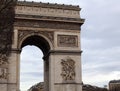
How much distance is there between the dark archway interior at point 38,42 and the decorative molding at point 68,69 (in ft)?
7.23

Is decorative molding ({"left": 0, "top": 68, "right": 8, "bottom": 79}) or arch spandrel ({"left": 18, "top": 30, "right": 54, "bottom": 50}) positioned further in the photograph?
arch spandrel ({"left": 18, "top": 30, "right": 54, "bottom": 50})

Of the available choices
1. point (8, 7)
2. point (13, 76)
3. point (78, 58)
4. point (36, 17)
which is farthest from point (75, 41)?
point (8, 7)

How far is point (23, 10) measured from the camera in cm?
3741

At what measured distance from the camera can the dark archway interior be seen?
37.9 metres

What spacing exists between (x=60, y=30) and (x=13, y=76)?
6.44m

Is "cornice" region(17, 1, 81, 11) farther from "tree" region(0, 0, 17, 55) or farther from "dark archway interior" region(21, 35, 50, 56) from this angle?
"tree" region(0, 0, 17, 55)

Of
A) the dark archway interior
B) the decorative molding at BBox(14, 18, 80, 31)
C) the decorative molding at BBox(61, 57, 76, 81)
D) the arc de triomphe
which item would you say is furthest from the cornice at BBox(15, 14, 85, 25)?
the decorative molding at BBox(61, 57, 76, 81)

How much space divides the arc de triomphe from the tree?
37.9 feet

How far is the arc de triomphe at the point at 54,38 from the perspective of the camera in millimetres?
36562

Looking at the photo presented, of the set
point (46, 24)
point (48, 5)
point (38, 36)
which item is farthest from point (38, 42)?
point (48, 5)

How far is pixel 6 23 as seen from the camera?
75.8ft

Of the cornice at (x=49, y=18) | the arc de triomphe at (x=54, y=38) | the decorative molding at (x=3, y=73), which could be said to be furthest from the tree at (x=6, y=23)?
the cornice at (x=49, y=18)

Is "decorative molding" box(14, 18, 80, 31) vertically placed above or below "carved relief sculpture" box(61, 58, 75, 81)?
above

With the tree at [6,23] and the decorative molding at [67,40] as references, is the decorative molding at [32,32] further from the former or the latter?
the tree at [6,23]
